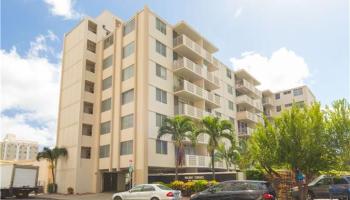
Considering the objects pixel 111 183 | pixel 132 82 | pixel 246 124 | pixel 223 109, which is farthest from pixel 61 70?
pixel 246 124

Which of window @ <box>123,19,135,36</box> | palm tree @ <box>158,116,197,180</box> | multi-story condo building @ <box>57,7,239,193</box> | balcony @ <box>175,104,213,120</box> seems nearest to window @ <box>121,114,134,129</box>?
multi-story condo building @ <box>57,7,239,193</box>

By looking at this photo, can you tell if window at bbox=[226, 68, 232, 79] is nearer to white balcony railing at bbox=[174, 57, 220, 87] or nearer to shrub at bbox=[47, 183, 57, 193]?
white balcony railing at bbox=[174, 57, 220, 87]

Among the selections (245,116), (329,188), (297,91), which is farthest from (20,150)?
(329,188)

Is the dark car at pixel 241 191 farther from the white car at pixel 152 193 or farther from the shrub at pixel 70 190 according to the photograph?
the shrub at pixel 70 190

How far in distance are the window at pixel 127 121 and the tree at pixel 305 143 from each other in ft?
61.8

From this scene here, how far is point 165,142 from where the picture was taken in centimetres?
3225

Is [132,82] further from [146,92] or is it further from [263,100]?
[263,100]

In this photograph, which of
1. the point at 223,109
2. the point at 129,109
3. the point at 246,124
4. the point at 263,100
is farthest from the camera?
the point at 263,100

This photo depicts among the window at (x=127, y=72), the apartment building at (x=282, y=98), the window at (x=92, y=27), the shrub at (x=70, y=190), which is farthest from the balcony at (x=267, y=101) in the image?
the shrub at (x=70, y=190)

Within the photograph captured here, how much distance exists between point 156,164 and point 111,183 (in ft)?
30.0

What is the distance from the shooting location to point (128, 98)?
33719 millimetres

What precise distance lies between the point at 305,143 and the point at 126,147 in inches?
810

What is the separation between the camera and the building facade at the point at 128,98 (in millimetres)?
31656

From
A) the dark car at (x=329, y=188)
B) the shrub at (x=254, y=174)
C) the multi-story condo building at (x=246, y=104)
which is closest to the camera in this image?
the dark car at (x=329, y=188)
